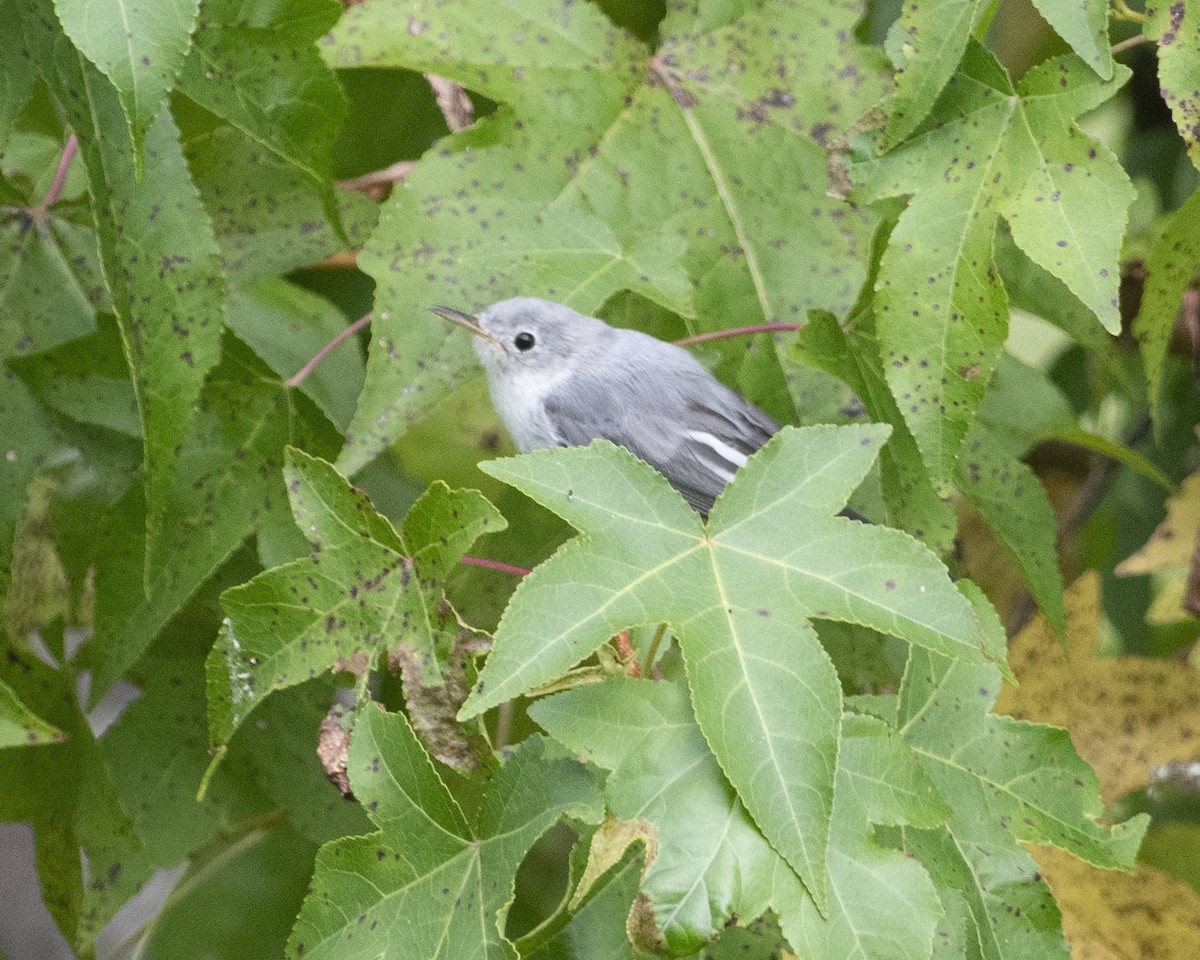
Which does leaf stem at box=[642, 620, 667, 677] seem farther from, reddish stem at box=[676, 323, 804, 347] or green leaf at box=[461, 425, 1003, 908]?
reddish stem at box=[676, 323, 804, 347]

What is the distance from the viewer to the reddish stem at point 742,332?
1.03 m

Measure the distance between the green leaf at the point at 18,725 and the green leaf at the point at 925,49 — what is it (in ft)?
2.46

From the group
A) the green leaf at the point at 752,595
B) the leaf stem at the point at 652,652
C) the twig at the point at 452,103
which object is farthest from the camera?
the twig at the point at 452,103

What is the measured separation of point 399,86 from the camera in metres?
1.35

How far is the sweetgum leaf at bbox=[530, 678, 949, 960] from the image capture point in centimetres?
71

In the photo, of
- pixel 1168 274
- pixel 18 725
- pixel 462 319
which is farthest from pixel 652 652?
pixel 1168 274

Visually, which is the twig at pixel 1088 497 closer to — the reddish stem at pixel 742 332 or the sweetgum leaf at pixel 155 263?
the reddish stem at pixel 742 332

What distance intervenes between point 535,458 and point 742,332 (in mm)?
347

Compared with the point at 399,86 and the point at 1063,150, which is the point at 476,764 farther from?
the point at 399,86

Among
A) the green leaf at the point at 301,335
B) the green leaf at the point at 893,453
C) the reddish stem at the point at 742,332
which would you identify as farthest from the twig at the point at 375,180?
the green leaf at the point at 893,453

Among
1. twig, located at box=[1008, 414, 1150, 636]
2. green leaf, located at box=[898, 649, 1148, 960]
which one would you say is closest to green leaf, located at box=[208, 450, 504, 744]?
green leaf, located at box=[898, 649, 1148, 960]

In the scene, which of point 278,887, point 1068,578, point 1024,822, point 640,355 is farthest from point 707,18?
point 278,887

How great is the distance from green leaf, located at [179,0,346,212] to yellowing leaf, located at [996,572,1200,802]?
89 cm

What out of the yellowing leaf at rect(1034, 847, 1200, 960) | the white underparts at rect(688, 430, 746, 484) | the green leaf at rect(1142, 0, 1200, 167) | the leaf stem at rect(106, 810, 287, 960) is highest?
the green leaf at rect(1142, 0, 1200, 167)
